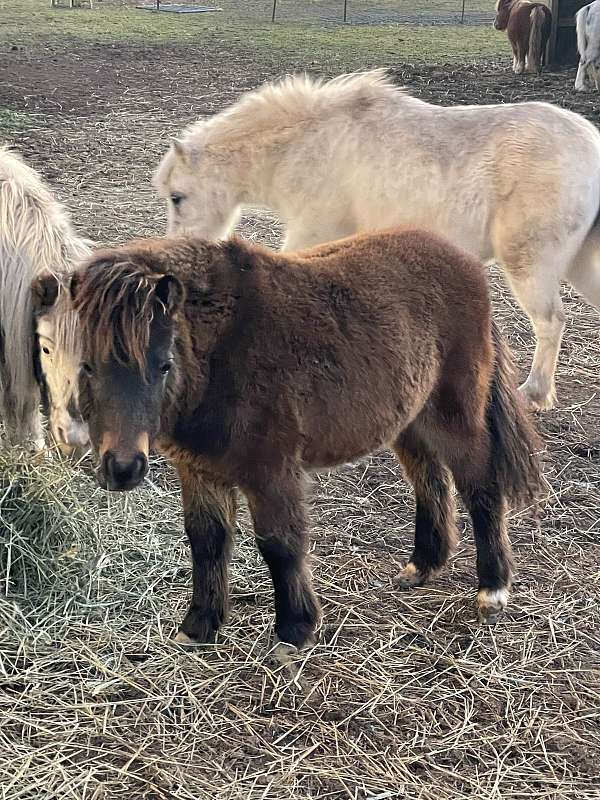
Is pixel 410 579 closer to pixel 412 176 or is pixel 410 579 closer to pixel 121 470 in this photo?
pixel 121 470

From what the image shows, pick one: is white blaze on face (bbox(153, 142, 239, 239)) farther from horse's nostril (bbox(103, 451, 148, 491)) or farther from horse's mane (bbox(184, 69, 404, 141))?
horse's nostril (bbox(103, 451, 148, 491))

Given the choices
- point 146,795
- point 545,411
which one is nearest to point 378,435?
point 146,795

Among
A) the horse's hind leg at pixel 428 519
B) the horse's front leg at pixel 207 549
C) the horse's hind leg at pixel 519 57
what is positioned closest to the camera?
the horse's front leg at pixel 207 549

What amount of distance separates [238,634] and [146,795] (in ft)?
2.44

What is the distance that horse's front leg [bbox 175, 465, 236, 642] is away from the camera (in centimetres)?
295

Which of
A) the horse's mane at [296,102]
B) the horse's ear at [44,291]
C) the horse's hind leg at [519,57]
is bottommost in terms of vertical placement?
the horse's hind leg at [519,57]

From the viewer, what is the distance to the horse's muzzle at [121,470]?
7.89 feet

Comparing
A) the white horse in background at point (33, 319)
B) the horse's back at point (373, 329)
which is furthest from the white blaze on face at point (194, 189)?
the horse's back at point (373, 329)

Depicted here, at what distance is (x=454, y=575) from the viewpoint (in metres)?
3.56

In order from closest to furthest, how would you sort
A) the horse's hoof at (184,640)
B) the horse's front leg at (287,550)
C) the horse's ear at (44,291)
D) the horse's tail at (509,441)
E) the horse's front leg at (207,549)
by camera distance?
the horse's front leg at (287,550)
the horse's front leg at (207,549)
the horse's hoof at (184,640)
the horse's ear at (44,291)
the horse's tail at (509,441)

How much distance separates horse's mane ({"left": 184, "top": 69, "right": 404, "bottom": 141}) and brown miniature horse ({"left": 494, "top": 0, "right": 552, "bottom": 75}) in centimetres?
1057

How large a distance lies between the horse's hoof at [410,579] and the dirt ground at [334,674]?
0.11ft

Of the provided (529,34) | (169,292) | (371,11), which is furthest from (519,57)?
(169,292)

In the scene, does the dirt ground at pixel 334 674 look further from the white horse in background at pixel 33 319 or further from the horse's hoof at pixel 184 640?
the white horse in background at pixel 33 319
